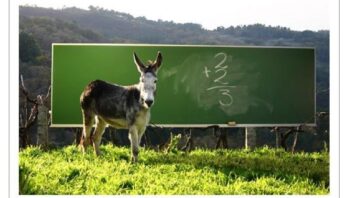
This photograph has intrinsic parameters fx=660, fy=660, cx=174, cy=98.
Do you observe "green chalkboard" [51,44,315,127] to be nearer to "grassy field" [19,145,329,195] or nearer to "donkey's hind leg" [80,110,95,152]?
"donkey's hind leg" [80,110,95,152]

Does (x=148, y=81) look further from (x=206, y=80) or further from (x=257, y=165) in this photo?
(x=257, y=165)

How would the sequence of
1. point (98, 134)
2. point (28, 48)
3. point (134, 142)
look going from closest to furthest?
1. point (134, 142)
2. point (98, 134)
3. point (28, 48)

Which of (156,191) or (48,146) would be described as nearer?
(156,191)

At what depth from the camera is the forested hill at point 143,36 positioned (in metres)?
7.63

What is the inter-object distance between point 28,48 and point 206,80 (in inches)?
85.5

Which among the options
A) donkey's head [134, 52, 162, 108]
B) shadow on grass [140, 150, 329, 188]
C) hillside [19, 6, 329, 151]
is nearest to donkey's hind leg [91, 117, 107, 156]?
hillside [19, 6, 329, 151]

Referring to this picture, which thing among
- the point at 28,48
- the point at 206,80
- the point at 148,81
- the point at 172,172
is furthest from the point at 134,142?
the point at 28,48

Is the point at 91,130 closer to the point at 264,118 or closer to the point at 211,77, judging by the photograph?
the point at 211,77

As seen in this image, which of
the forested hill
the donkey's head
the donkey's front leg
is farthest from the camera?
the forested hill

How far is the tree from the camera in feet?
25.7

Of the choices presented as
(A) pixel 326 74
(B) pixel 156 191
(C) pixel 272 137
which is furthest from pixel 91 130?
(A) pixel 326 74

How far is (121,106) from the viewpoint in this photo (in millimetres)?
7145

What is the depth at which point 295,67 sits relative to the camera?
7945 mm
